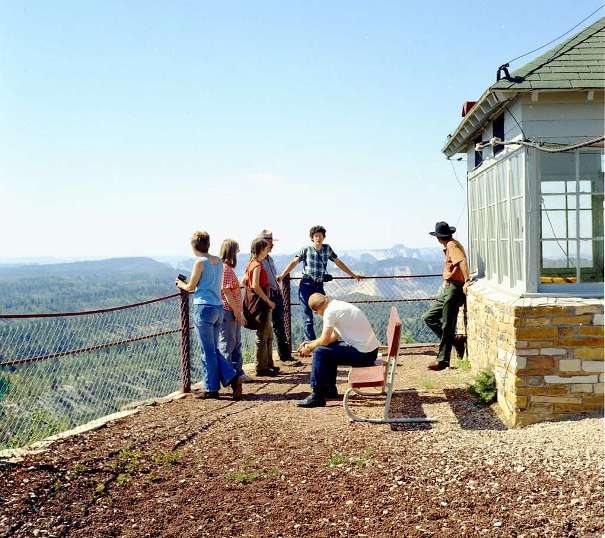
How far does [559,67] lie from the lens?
712cm

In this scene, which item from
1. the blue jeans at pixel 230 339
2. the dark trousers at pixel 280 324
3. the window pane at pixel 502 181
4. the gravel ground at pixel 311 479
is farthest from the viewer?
the dark trousers at pixel 280 324

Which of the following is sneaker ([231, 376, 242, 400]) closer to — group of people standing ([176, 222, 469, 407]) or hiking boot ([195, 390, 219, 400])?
group of people standing ([176, 222, 469, 407])

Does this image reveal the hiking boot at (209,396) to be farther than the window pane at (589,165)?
No

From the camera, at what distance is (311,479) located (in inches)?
197

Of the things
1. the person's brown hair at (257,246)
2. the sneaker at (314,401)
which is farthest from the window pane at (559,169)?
the sneaker at (314,401)

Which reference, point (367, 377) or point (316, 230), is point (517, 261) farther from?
point (316, 230)

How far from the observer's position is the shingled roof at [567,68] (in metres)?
6.80

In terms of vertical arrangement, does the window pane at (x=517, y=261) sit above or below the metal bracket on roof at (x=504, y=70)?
below

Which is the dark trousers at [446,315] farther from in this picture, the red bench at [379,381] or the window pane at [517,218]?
the red bench at [379,381]

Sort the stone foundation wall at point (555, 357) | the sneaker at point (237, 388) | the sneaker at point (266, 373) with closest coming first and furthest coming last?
the stone foundation wall at point (555, 357) < the sneaker at point (237, 388) < the sneaker at point (266, 373)

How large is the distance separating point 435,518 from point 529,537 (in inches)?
22.8

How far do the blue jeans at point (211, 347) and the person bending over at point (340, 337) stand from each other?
118 cm

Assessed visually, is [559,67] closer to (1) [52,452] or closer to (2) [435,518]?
(2) [435,518]

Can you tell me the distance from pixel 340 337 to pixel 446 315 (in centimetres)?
226
